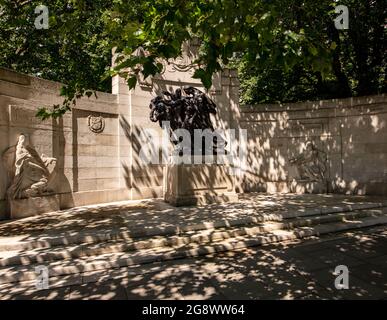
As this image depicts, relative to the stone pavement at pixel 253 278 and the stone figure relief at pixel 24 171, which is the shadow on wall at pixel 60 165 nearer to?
the stone figure relief at pixel 24 171

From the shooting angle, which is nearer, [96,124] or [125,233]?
→ [125,233]

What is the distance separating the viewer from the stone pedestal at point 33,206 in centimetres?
849

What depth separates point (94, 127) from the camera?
1123 cm

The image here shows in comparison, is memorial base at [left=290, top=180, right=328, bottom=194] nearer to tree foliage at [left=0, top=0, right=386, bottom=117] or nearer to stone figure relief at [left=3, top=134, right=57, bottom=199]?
tree foliage at [left=0, top=0, right=386, bottom=117]

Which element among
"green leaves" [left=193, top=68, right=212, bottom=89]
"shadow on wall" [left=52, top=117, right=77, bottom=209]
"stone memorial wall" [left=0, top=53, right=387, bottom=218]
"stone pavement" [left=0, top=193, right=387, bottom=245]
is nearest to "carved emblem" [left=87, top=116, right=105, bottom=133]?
"stone memorial wall" [left=0, top=53, right=387, bottom=218]

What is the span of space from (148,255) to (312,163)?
11.3 m

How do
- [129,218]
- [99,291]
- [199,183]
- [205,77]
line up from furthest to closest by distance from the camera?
[199,183] → [129,218] → [99,291] → [205,77]

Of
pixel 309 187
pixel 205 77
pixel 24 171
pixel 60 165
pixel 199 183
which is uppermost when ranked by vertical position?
pixel 205 77

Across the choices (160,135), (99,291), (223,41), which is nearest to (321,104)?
(160,135)

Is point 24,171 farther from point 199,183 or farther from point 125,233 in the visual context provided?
point 199,183

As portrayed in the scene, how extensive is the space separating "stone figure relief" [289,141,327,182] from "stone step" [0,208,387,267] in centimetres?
644

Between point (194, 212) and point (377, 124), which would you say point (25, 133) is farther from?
point (377, 124)

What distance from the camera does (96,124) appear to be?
37.1 feet

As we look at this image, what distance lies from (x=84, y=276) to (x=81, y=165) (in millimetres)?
6984
